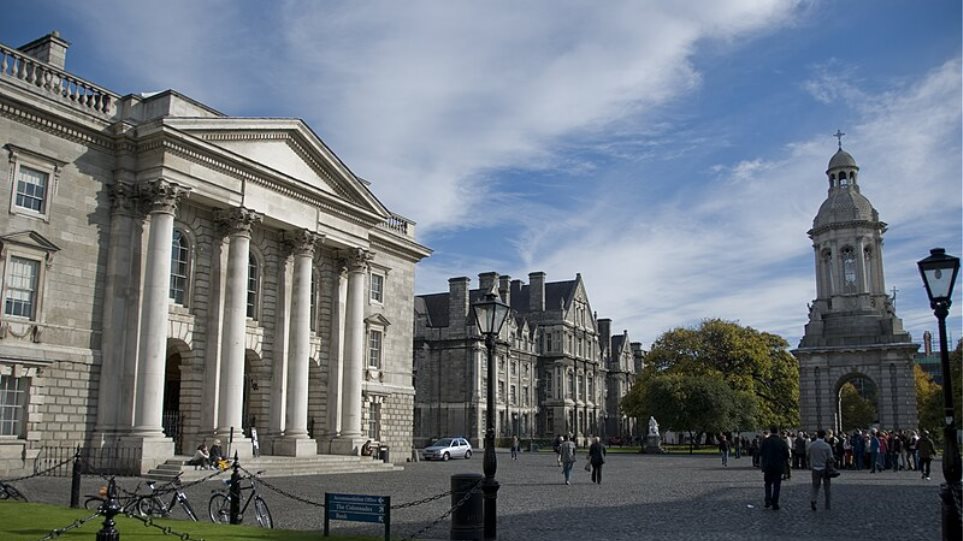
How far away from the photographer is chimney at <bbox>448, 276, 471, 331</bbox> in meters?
79.3

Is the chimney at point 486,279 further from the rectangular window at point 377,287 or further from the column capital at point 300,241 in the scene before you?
the column capital at point 300,241

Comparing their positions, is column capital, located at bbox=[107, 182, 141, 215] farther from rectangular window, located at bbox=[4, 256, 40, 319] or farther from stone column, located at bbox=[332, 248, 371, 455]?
stone column, located at bbox=[332, 248, 371, 455]

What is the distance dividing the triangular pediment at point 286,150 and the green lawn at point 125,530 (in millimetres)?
16228

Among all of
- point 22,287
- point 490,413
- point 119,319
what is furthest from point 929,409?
point 22,287

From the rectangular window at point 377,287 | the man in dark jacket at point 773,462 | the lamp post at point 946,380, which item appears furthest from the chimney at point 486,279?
the lamp post at point 946,380

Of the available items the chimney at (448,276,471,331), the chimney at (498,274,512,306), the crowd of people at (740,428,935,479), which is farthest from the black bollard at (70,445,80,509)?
the chimney at (498,274,512,306)

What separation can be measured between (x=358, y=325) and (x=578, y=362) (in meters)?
62.2

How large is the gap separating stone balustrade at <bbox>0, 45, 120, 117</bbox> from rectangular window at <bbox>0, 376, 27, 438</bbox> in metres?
8.96

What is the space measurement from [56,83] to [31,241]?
5349 millimetres

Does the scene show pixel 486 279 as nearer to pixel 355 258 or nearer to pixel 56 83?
pixel 355 258

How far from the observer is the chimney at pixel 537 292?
95812mm

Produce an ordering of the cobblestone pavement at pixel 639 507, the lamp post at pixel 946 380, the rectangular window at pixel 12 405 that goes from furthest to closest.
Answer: the rectangular window at pixel 12 405 → the cobblestone pavement at pixel 639 507 → the lamp post at pixel 946 380

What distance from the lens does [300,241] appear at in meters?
34.0

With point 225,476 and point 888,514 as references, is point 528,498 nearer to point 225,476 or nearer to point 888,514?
point 888,514
